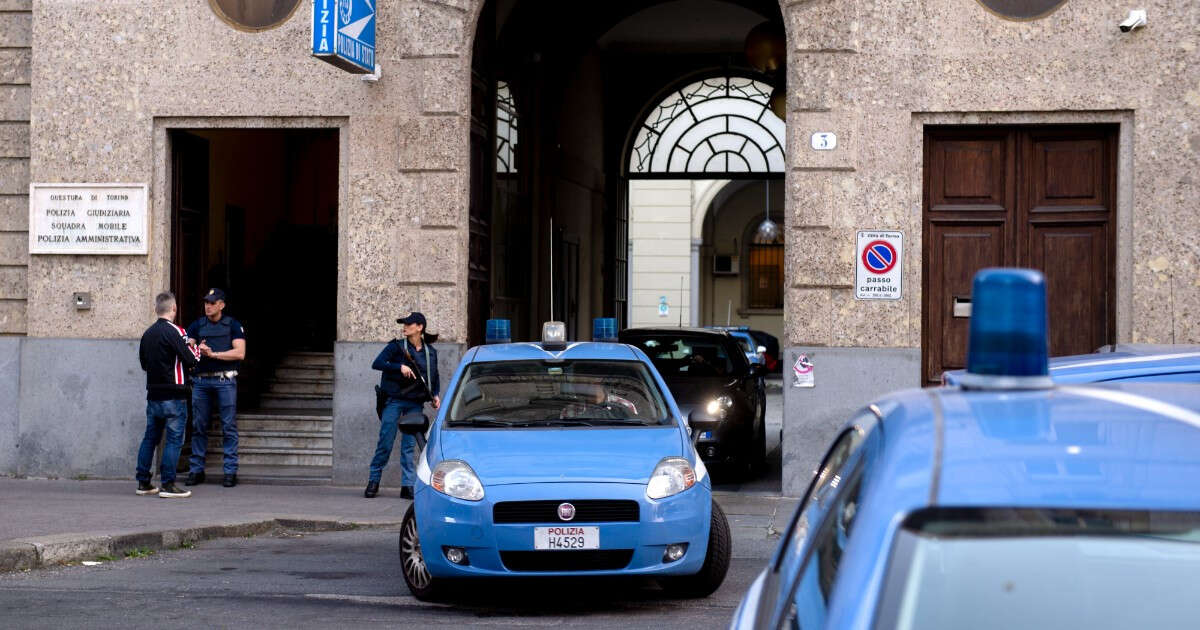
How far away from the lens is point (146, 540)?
10.3 m

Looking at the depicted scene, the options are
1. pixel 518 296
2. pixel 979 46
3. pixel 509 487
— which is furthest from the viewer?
pixel 518 296

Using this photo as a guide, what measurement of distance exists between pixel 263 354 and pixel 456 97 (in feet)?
22.2

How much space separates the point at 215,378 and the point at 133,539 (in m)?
4.29

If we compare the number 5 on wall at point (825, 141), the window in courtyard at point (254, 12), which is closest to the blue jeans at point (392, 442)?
the window in courtyard at point (254, 12)

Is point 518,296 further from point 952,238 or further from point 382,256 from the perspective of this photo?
point 952,238

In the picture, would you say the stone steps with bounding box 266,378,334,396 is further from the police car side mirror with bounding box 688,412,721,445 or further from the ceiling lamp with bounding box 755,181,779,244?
the ceiling lamp with bounding box 755,181,779,244

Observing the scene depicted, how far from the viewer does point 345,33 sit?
13.1 meters

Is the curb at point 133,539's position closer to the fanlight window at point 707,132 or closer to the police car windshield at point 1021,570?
the police car windshield at point 1021,570

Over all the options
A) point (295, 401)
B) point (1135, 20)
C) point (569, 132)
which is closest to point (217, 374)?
point (295, 401)

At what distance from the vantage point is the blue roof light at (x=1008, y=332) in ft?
8.86

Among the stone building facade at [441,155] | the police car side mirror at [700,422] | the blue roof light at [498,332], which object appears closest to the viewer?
the police car side mirror at [700,422]

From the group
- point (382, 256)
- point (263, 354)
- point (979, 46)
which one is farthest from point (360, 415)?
point (979, 46)

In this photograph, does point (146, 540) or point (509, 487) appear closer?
point (509, 487)

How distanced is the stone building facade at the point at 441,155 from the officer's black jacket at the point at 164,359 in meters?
1.24
